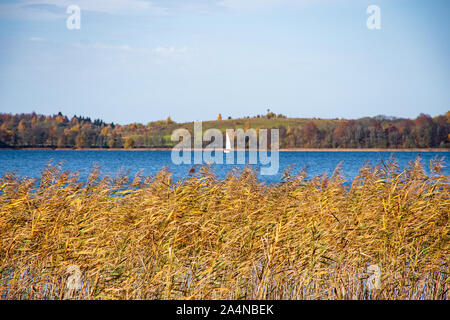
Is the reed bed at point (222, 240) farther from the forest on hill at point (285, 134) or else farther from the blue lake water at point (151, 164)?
the forest on hill at point (285, 134)

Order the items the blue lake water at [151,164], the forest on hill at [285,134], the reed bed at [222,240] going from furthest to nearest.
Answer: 1. the forest on hill at [285,134]
2. the blue lake water at [151,164]
3. the reed bed at [222,240]

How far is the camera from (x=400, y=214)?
35.7 feet

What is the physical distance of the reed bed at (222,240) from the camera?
29.6 feet

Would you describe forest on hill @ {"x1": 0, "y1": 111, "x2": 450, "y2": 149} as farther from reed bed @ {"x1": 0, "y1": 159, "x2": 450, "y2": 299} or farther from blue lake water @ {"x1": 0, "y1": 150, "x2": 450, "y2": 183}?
reed bed @ {"x1": 0, "y1": 159, "x2": 450, "y2": 299}

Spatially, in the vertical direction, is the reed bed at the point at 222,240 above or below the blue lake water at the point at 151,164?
above

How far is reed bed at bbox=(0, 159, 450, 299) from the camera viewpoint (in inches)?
356

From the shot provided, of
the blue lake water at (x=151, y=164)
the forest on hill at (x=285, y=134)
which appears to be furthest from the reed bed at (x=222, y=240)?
the forest on hill at (x=285, y=134)

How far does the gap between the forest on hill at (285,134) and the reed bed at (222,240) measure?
105 metres

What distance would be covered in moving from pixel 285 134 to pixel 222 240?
133m

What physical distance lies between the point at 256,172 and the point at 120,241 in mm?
5150

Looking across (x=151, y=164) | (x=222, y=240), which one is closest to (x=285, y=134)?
(x=151, y=164)

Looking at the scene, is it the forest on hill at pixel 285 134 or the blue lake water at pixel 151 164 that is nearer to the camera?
the blue lake water at pixel 151 164
